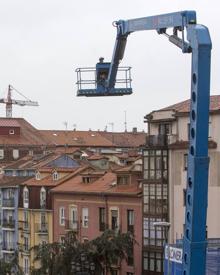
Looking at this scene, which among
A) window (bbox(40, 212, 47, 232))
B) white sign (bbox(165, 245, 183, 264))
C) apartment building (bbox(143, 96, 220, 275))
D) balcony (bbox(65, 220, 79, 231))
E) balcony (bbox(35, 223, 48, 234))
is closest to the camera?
white sign (bbox(165, 245, 183, 264))

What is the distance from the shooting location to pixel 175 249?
43.0m

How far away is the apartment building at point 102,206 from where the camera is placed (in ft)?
200

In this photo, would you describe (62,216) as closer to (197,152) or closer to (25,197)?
(25,197)

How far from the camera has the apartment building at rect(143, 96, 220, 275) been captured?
5712cm

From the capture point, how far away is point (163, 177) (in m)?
58.4

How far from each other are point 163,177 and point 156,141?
99.2 inches

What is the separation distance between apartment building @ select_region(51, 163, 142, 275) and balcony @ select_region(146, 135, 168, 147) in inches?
144

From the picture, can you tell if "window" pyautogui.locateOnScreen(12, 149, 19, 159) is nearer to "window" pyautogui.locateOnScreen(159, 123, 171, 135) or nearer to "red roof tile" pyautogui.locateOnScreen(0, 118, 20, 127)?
"red roof tile" pyautogui.locateOnScreen(0, 118, 20, 127)

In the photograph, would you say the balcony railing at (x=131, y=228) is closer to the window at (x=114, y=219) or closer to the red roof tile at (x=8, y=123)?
the window at (x=114, y=219)

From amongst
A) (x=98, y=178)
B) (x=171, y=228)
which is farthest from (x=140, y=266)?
(x=98, y=178)

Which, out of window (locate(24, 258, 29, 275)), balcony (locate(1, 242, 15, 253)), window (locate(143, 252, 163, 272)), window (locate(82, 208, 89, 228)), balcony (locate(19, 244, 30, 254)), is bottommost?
window (locate(24, 258, 29, 275))

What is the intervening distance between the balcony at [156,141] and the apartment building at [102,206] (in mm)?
3663

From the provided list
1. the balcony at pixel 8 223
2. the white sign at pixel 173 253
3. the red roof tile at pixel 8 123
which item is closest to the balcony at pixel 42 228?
the balcony at pixel 8 223

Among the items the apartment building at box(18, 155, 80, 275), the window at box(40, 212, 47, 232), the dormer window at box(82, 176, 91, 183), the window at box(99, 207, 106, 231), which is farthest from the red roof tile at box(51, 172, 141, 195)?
the window at box(40, 212, 47, 232)
